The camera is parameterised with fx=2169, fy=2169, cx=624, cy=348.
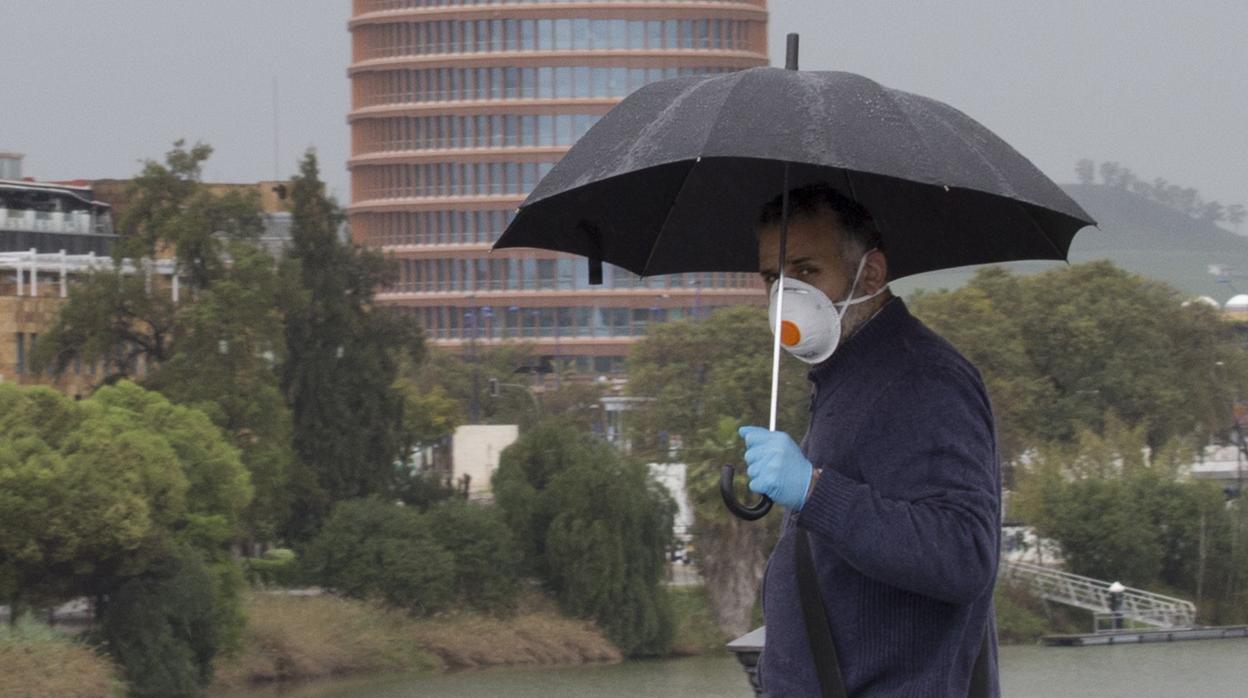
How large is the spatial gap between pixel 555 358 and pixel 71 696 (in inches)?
2172

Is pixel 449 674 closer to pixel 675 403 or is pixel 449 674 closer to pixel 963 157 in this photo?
pixel 675 403

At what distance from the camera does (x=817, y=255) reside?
2.94 metres

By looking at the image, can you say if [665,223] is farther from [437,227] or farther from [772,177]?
[437,227]

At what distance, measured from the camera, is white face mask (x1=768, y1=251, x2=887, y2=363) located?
2873mm

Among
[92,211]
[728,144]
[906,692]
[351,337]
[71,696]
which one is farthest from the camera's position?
[92,211]

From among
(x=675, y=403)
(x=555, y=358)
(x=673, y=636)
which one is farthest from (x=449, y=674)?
(x=555, y=358)

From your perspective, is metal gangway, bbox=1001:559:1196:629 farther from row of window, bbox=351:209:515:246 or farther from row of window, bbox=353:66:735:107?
row of window, bbox=351:209:515:246

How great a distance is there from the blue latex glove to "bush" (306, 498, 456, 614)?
119ft

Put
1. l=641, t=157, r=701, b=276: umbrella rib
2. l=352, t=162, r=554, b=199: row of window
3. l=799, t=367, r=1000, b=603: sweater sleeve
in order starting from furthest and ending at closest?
l=352, t=162, r=554, b=199: row of window → l=641, t=157, r=701, b=276: umbrella rib → l=799, t=367, r=1000, b=603: sweater sleeve

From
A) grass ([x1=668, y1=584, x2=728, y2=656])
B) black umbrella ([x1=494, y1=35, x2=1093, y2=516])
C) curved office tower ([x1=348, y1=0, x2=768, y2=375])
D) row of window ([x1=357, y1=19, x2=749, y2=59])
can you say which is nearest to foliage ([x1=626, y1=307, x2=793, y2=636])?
grass ([x1=668, y1=584, x2=728, y2=656])

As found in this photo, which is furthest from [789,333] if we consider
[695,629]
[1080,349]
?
[1080,349]

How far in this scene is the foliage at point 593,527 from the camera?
130ft

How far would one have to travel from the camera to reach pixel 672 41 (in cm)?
8469

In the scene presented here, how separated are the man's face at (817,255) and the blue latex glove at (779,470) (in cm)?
30
